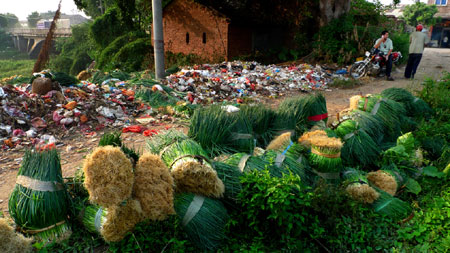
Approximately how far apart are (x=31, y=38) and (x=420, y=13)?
183ft

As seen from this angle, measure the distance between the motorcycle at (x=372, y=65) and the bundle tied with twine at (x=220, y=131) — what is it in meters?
7.77

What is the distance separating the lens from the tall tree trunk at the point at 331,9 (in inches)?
494

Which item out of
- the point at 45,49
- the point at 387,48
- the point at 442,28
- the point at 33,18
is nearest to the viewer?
the point at 387,48

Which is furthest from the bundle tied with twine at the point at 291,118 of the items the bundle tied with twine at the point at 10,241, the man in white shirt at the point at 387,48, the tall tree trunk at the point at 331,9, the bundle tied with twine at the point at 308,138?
the tall tree trunk at the point at 331,9

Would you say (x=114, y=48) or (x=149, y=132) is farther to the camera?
(x=114, y=48)

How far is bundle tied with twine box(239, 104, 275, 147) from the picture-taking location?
3432 millimetres

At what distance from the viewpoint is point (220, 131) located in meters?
2.97

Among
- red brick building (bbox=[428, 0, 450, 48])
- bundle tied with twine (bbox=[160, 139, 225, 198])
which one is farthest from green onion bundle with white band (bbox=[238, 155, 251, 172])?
red brick building (bbox=[428, 0, 450, 48])

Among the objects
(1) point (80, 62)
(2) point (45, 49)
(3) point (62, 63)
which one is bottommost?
(3) point (62, 63)

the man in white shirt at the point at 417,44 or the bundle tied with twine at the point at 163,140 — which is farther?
the man in white shirt at the point at 417,44

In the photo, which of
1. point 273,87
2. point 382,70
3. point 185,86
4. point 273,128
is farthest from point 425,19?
point 273,128

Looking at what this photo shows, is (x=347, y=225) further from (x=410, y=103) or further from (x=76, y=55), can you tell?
(x=76, y=55)

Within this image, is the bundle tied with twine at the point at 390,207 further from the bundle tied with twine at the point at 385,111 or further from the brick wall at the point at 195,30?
the brick wall at the point at 195,30

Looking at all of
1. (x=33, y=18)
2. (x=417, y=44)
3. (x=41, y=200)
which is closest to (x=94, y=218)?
(x=41, y=200)
